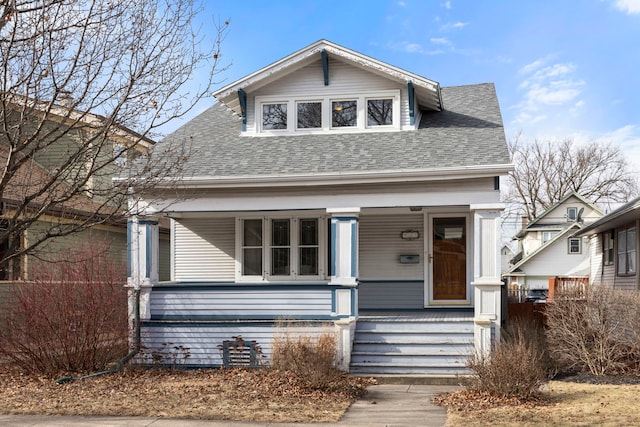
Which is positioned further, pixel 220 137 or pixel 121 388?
pixel 220 137

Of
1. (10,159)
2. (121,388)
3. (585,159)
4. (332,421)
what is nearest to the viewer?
(10,159)

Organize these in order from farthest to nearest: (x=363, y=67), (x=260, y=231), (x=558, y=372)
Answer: (x=260, y=231) → (x=363, y=67) → (x=558, y=372)

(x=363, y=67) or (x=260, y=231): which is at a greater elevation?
(x=363, y=67)

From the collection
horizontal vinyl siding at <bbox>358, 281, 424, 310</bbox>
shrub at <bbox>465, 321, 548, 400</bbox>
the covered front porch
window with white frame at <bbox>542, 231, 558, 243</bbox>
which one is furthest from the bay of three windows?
window with white frame at <bbox>542, 231, 558, 243</bbox>

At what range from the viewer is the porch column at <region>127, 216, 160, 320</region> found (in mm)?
13664

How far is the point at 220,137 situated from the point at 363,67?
12.0 ft

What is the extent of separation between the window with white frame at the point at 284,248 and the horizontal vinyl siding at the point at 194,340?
266 cm

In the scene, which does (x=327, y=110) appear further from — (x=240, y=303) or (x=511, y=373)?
(x=511, y=373)

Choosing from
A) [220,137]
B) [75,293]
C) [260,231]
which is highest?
[220,137]

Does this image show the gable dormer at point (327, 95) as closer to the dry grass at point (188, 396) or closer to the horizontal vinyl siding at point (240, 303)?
the horizontal vinyl siding at point (240, 303)

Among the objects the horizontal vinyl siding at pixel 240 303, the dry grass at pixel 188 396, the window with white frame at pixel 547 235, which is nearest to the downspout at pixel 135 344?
the dry grass at pixel 188 396

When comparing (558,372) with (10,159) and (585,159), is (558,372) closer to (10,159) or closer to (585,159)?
(10,159)

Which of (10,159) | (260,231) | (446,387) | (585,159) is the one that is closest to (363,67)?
(260,231)

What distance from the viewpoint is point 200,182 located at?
13742mm
